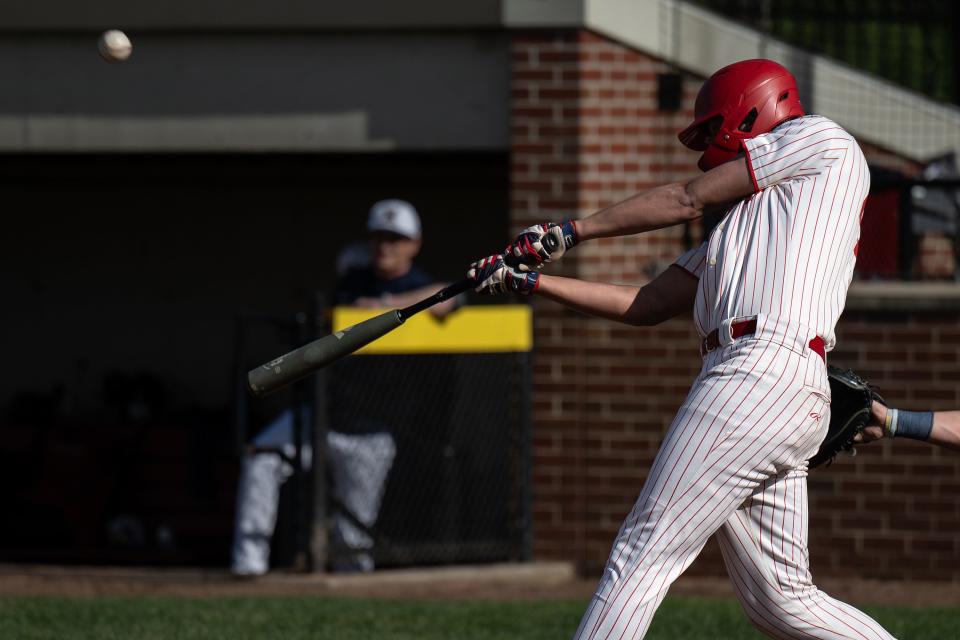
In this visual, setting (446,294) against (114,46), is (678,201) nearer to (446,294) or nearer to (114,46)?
(446,294)

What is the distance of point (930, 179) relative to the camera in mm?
7730

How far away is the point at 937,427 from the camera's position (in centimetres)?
407

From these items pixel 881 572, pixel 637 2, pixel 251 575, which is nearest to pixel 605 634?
pixel 251 575

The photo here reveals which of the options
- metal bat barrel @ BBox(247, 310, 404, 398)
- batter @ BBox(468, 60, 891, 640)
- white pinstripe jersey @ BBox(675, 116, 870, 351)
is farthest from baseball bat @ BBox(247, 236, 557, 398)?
white pinstripe jersey @ BBox(675, 116, 870, 351)

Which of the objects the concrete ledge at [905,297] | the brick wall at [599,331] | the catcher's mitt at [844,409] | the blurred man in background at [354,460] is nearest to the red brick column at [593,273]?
the brick wall at [599,331]

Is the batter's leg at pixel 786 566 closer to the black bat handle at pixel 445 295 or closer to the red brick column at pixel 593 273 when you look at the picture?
the black bat handle at pixel 445 295

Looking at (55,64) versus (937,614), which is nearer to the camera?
(937,614)

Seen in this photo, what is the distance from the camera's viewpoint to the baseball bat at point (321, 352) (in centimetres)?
429

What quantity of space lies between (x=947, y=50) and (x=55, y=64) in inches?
268

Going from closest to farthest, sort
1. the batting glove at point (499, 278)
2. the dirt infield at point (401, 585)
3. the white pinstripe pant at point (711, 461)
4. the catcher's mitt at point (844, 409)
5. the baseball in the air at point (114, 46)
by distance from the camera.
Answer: the white pinstripe pant at point (711, 461) < the catcher's mitt at point (844, 409) < the batting glove at point (499, 278) < the baseball in the air at point (114, 46) < the dirt infield at point (401, 585)

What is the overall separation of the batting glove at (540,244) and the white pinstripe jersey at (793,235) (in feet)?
1.30

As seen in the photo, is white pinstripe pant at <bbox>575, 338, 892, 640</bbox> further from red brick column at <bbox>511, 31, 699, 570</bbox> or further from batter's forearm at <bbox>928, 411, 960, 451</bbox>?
red brick column at <bbox>511, 31, 699, 570</bbox>

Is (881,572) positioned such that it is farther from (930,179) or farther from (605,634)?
(605,634)

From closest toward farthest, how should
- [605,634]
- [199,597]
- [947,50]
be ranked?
[605,634]
[199,597]
[947,50]
